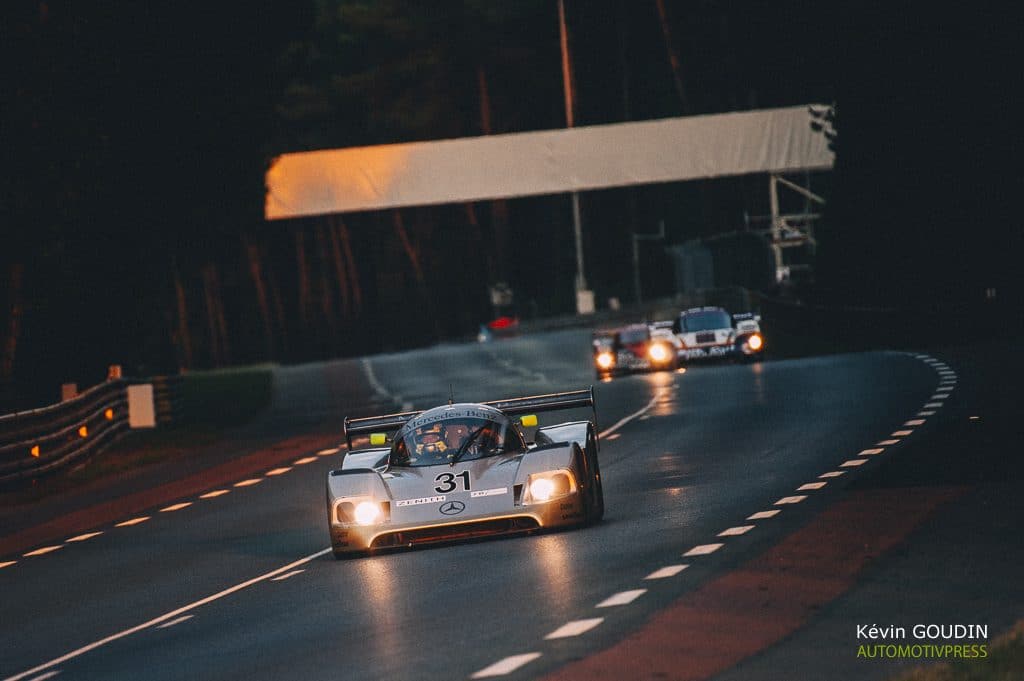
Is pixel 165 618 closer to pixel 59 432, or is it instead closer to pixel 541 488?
pixel 541 488

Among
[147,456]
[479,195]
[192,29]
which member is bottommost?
[147,456]

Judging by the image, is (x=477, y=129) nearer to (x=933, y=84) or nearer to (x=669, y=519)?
(x=933, y=84)

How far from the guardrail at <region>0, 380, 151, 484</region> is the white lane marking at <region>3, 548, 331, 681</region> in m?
10.7

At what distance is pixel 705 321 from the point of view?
4022cm

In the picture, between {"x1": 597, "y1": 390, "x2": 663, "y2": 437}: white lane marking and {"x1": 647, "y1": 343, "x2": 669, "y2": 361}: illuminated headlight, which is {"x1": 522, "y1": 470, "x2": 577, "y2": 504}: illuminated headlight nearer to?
{"x1": 597, "y1": 390, "x2": 663, "y2": 437}: white lane marking

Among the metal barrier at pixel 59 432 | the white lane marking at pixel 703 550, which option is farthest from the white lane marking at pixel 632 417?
the white lane marking at pixel 703 550

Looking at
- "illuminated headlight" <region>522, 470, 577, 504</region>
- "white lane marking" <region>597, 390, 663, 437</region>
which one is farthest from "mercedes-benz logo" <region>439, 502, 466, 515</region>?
"white lane marking" <region>597, 390, 663, 437</region>

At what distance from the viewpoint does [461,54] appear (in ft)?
313

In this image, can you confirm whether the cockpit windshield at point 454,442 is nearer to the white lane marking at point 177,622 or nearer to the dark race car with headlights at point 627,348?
the white lane marking at point 177,622

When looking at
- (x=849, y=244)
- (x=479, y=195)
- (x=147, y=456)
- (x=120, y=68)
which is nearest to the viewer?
(x=147, y=456)

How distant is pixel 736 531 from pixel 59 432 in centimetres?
1541

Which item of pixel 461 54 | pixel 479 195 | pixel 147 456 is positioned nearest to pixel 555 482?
pixel 147 456

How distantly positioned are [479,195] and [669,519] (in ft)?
154

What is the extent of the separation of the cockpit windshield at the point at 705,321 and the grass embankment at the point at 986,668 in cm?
3064
